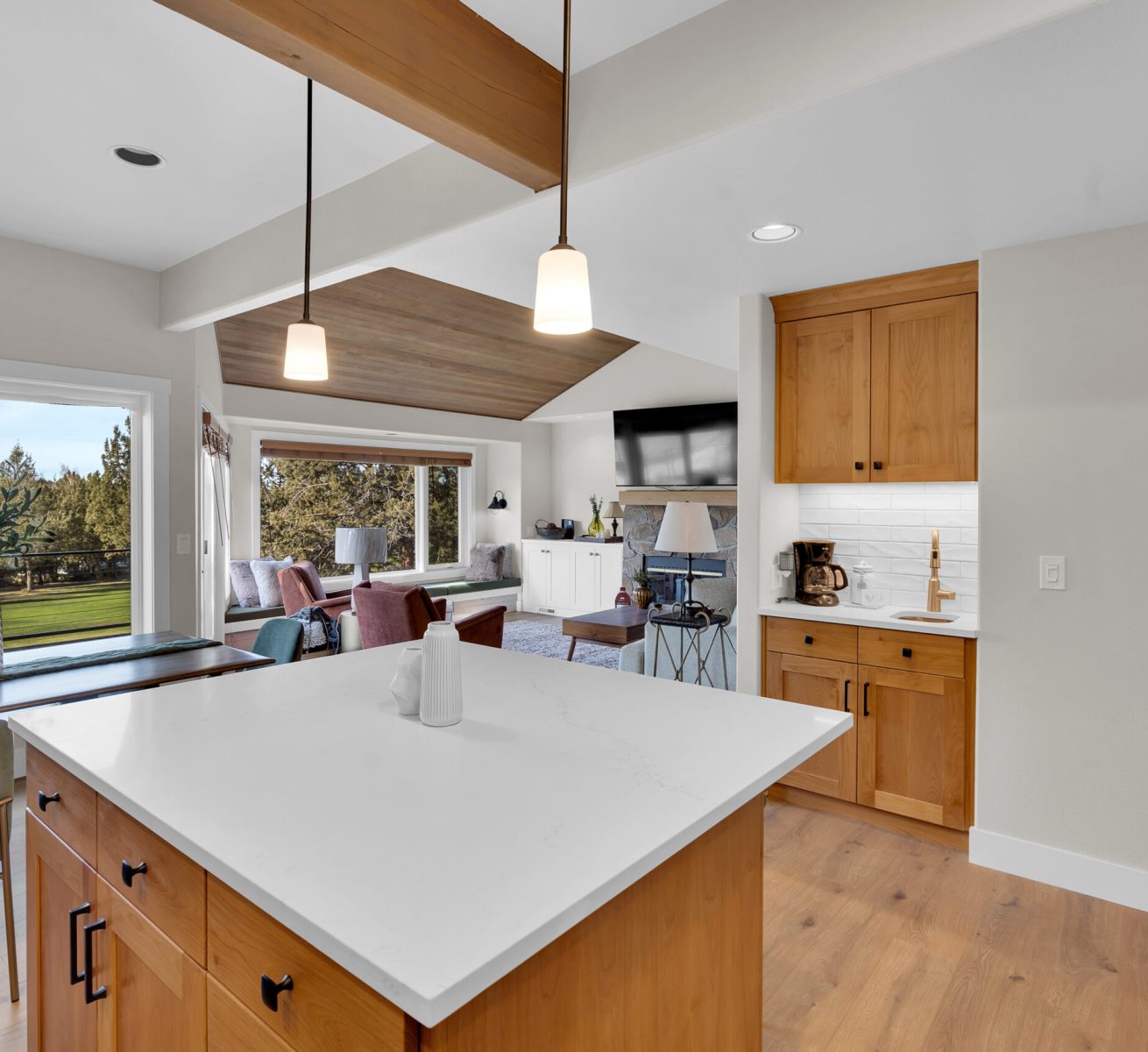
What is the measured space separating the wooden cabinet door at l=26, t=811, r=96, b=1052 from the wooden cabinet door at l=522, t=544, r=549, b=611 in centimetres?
727

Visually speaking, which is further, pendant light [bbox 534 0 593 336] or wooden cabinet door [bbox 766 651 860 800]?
wooden cabinet door [bbox 766 651 860 800]

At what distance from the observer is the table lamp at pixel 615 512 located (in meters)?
8.50

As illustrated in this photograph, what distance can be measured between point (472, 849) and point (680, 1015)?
0.53 meters

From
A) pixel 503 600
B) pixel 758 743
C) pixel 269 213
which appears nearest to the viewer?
pixel 758 743

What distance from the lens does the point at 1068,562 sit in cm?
257

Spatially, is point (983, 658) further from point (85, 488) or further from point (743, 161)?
point (85, 488)

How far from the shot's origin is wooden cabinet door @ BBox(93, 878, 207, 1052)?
1083 millimetres

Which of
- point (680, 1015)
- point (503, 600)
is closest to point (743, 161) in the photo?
point (680, 1015)

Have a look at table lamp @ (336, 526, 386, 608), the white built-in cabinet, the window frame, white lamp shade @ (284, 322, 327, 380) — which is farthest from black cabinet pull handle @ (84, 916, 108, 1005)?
the white built-in cabinet

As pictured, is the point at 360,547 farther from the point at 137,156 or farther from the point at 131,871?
the point at 131,871

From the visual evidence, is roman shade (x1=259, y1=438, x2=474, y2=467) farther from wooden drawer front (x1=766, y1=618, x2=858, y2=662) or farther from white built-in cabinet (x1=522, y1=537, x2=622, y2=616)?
wooden drawer front (x1=766, y1=618, x2=858, y2=662)

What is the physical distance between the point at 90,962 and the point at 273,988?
0.68 meters

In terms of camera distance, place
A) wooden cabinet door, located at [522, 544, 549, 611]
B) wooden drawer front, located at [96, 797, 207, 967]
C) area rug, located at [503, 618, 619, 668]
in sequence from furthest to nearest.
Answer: wooden cabinet door, located at [522, 544, 549, 611] < area rug, located at [503, 618, 619, 668] < wooden drawer front, located at [96, 797, 207, 967]

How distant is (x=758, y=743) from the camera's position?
1405mm
